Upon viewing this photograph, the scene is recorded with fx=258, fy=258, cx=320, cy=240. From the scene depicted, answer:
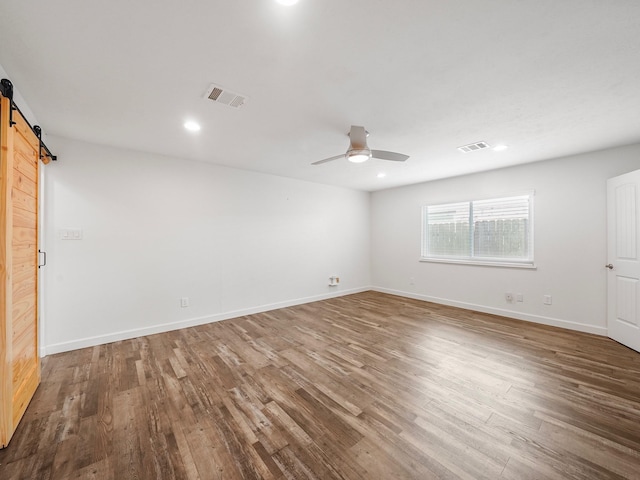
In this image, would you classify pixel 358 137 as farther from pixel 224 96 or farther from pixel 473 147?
pixel 473 147

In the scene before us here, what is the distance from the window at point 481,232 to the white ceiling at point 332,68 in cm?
144

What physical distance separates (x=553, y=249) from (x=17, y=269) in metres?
6.18

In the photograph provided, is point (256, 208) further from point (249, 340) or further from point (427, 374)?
point (427, 374)

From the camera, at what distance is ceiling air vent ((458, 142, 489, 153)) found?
3304mm

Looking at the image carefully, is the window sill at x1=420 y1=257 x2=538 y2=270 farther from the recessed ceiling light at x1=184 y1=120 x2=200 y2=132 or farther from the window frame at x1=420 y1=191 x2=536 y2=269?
the recessed ceiling light at x1=184 y1=120 x2=200 y2=132

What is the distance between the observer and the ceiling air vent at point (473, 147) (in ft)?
10.8

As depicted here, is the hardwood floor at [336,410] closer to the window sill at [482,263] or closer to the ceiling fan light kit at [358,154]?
the window sill at [482,263]

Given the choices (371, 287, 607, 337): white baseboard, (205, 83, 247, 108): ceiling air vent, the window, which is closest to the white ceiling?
(205, 83, 247, 108): ceiling air vent

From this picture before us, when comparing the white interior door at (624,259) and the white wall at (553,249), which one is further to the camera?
the white wall at (553,249)

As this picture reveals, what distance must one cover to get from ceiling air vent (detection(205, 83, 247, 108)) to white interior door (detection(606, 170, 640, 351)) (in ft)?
14.7

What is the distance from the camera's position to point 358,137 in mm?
2701

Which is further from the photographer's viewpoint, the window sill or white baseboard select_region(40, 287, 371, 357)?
the window sill

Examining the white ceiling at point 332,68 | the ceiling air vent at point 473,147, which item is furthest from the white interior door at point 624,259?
the ceiling air vent at point 473,147

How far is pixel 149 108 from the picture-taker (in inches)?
95.4
